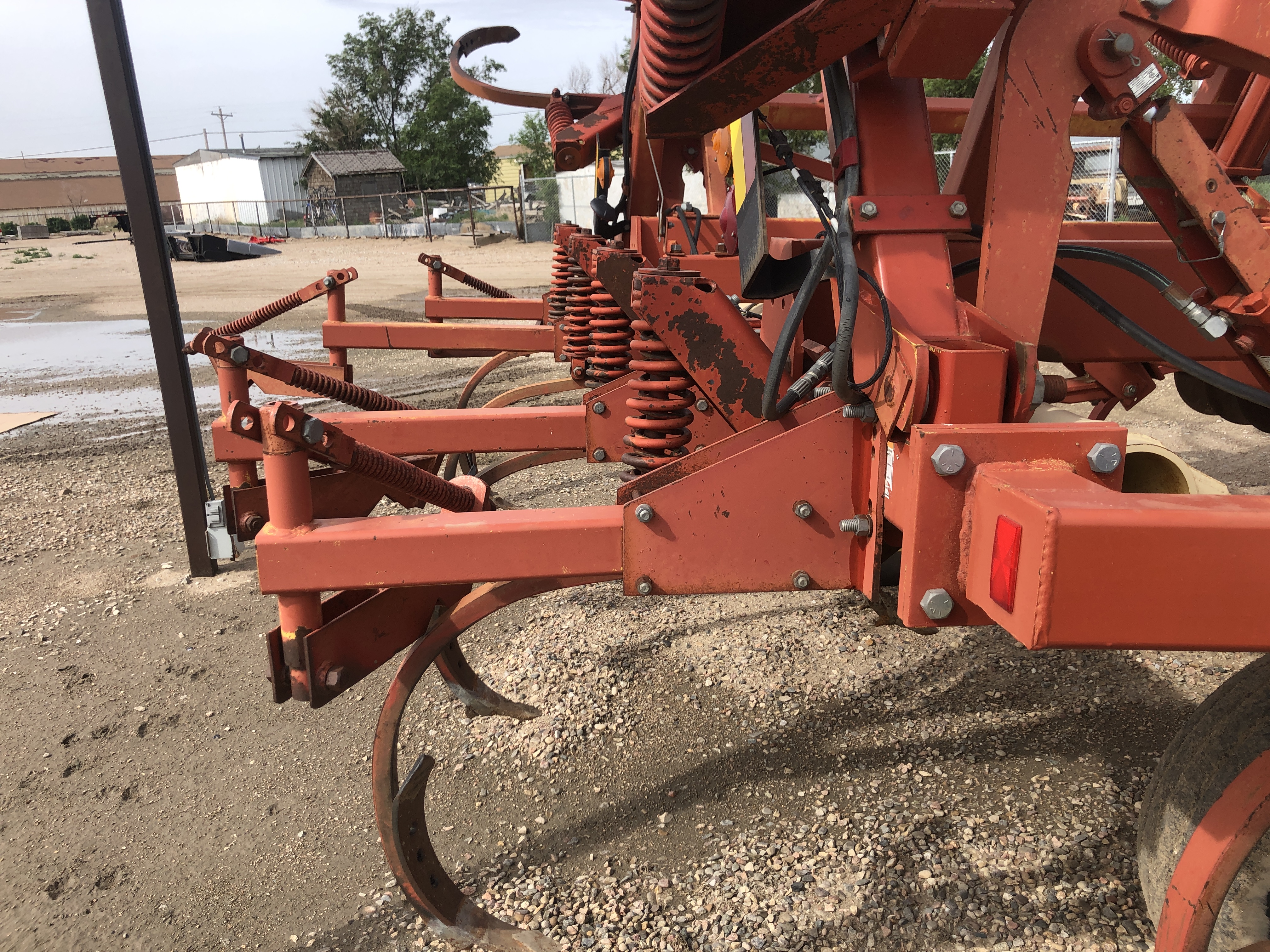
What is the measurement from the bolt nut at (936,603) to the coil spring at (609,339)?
1.92 meters

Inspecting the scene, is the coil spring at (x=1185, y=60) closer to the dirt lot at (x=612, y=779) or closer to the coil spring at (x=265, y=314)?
the dirt lot at (x=612, y=779)

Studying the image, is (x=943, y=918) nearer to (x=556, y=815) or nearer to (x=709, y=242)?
(x=556, y=815)

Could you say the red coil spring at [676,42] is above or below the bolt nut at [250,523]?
above

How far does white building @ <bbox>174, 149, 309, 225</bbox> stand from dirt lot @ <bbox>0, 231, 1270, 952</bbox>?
153 feet

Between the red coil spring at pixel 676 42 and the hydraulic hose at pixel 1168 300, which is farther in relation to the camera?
the hydraulic hose at pixel 1168 300

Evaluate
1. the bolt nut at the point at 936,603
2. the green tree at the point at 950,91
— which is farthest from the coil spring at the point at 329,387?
the green tree at the point at 950,91

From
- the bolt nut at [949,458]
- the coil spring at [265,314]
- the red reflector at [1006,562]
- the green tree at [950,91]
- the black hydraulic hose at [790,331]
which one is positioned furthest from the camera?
the green tree at [950,91]

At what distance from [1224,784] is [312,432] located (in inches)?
72.8

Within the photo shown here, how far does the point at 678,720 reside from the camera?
2980 millimetres

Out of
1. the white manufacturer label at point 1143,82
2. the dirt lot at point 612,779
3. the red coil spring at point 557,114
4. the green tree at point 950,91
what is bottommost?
the dirt lot at point 612,779

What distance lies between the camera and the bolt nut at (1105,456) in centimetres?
148

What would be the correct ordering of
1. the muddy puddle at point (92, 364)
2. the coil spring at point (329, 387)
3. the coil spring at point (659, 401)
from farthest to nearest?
the muddy puddle at point (92, 364)
the coil spring at point (329, 387)
the coil spring at point (659, 401)

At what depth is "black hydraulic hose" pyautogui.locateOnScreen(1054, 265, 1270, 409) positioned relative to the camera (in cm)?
189

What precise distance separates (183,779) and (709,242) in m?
3.04
